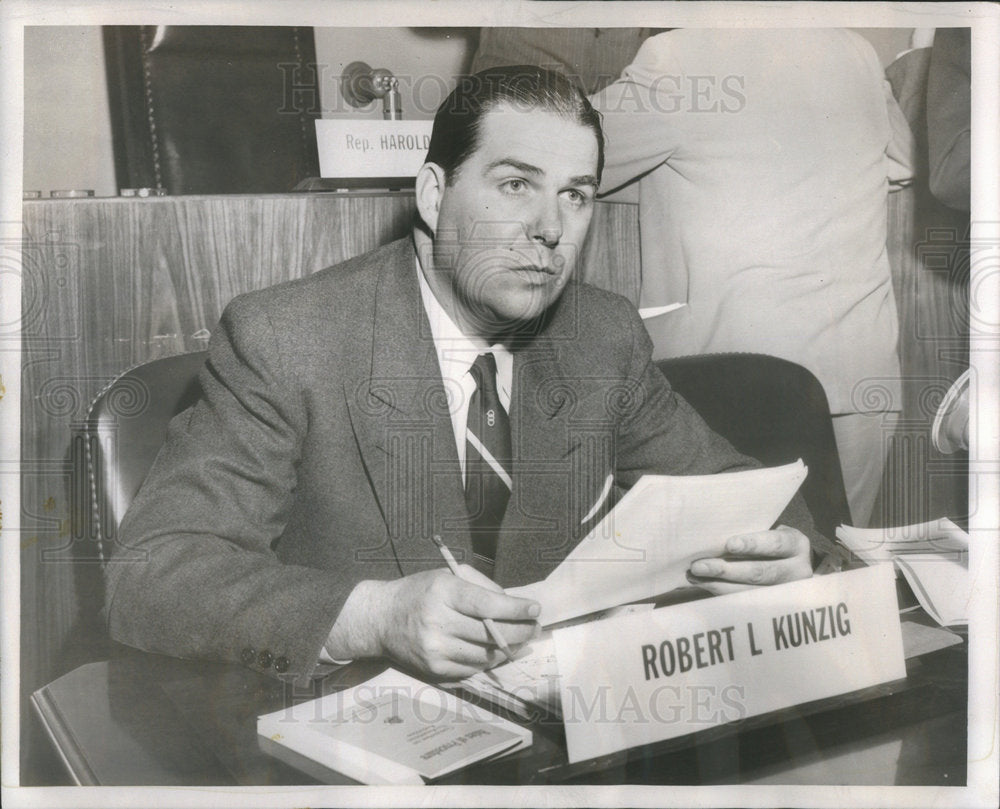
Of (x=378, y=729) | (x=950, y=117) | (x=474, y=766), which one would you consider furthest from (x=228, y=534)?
(x=950, y=117)

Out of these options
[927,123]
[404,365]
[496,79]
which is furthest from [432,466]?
[927,123]

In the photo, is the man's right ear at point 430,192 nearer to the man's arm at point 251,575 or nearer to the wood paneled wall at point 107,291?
the wood paneled wall at point 107,291

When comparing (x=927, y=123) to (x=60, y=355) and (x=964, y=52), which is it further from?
(x=60, y=355)

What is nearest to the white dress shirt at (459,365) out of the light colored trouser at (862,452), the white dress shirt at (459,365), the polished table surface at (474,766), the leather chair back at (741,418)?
the white dress shirt at (459,365)

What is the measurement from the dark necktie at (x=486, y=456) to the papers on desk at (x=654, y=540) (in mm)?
103

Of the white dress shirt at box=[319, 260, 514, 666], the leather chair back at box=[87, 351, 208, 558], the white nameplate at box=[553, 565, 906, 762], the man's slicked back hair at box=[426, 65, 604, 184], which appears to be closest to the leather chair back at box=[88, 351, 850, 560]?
the leather chair back at box=[87, 351, 208, 558]

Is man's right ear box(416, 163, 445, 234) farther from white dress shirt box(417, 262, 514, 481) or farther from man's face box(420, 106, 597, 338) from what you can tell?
white dress shirt box(417, 262, 514, 481)

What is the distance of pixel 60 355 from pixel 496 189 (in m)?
0.66

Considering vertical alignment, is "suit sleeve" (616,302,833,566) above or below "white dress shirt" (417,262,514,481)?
below

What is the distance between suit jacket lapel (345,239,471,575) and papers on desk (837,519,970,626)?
56 cm

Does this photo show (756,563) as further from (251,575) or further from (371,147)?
(371,147)

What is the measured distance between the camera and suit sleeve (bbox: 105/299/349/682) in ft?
3.70

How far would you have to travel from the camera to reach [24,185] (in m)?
1.29

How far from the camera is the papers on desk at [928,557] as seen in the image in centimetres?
128
